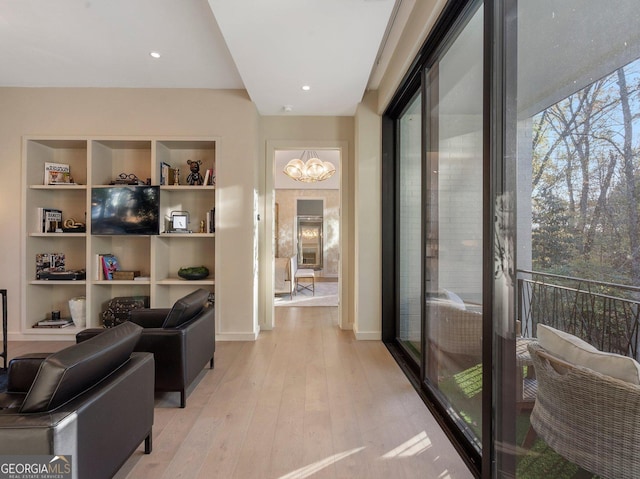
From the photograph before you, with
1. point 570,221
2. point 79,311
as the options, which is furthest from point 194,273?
point 570,221

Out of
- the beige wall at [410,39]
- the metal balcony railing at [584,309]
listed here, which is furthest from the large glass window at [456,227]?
the metal balcony railing at [584,309]

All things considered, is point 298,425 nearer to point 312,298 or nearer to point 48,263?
point 48,263

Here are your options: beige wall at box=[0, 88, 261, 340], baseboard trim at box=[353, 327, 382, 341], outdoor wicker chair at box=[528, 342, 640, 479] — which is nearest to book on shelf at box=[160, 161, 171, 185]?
beige wall at box=[0, 88, 261, 340]

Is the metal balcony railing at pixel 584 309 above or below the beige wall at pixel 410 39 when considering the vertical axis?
below

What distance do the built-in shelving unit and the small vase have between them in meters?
0.10

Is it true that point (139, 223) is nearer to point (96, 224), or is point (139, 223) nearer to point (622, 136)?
point (96, 224)

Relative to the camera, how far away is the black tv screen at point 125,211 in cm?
383

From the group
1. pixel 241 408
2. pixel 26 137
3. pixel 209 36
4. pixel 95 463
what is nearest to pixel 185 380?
pixel 241 408

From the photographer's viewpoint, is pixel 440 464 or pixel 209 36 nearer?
pixel 440 464

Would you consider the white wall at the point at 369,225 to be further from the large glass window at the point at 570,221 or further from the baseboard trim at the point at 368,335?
the large glass window at the point at 570,221

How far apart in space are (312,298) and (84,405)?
5397 mm

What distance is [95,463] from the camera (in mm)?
1353

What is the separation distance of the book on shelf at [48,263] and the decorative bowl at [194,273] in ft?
4.96

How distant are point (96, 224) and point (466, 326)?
13.0 ft
